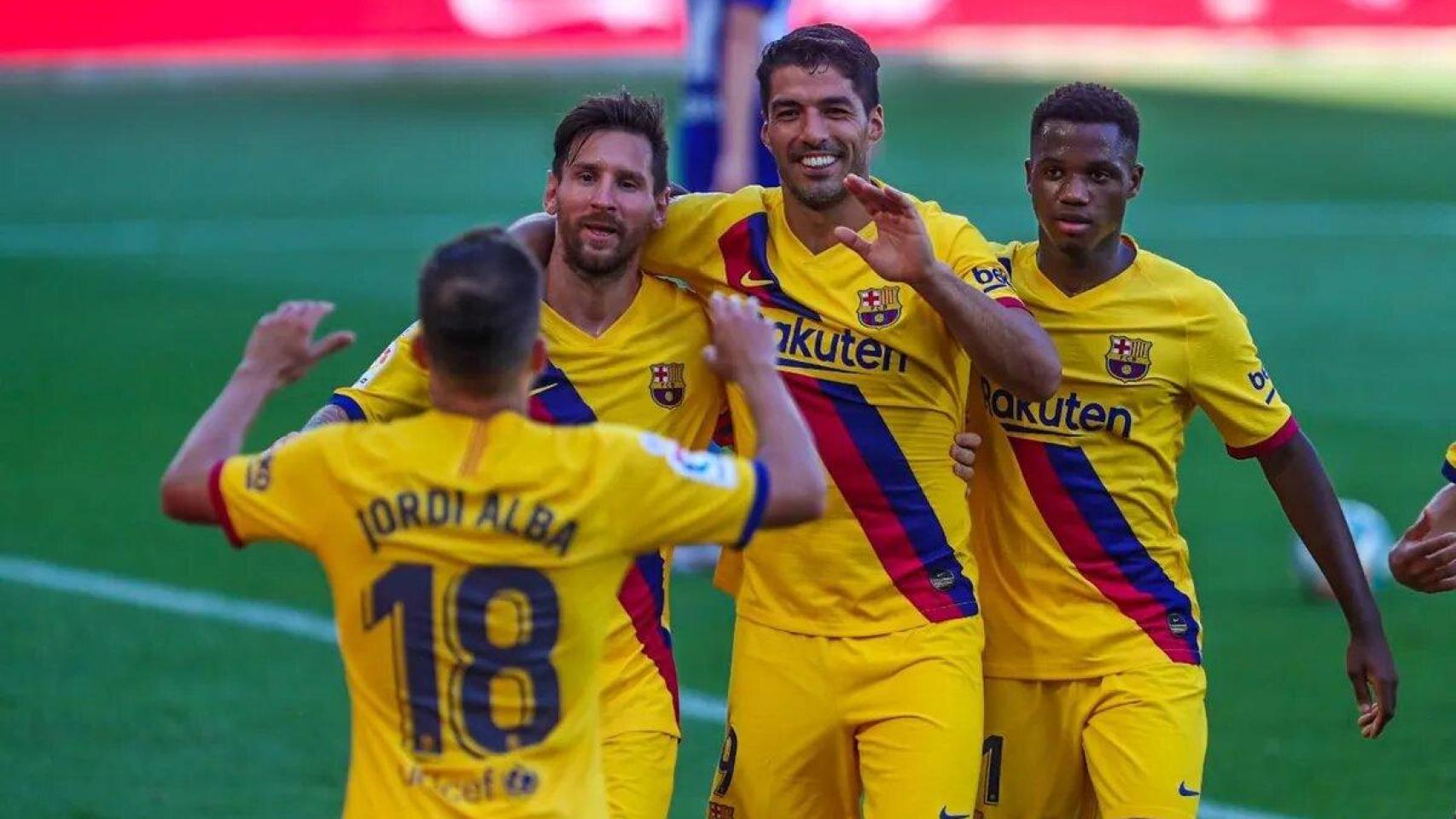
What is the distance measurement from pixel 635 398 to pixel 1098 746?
1.46 metres

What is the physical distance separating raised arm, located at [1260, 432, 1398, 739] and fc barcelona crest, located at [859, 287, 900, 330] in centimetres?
107

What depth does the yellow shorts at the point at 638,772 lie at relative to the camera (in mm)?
5809

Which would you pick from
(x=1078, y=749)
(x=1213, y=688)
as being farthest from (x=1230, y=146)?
(x=1078, y=749)

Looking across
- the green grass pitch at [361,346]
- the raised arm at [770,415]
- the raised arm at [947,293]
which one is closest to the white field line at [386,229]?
the green grass pitch at [361,346]

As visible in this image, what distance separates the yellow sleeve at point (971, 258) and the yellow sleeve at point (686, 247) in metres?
0.58

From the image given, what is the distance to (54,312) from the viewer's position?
671 inches

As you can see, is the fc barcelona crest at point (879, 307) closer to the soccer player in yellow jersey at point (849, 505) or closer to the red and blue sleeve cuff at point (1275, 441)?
the soccer player in yellow jersey at point (849, 505)

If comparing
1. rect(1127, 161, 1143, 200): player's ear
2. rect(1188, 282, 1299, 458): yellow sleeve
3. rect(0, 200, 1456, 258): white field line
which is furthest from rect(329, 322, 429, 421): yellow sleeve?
rect(0, 200, 1456, 258): white field line

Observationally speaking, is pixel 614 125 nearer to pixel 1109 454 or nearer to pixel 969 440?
pixel 969 440

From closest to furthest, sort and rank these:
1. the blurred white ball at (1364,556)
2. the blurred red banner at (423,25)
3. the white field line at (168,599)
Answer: the white field line at (168,599), the blurred white ball at (1364,556), the blurred red banner at (423,25)

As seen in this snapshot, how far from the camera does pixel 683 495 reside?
14.9 feet

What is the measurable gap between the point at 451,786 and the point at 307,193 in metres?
18.7

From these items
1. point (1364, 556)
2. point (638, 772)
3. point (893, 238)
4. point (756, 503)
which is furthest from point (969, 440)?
point (1364, 556)

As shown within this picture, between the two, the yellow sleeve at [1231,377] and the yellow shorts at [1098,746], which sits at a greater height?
the yellow sleeve at [1231,377]
